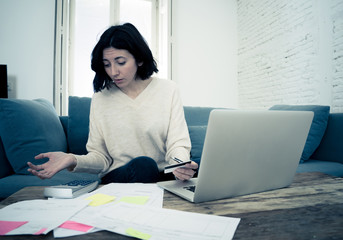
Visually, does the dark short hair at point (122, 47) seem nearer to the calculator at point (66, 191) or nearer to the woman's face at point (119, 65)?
the woman's face at point (119, 65)

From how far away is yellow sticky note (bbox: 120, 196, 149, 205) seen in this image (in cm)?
60

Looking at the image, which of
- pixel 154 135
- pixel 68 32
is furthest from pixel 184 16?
pixel 154 135

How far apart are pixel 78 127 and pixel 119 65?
752 mm

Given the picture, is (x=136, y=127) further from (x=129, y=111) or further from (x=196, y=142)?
(x=196, y=142)

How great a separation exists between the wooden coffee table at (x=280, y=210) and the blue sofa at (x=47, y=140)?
698mm

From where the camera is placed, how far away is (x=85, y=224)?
47 centimetres

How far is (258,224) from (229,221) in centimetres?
6

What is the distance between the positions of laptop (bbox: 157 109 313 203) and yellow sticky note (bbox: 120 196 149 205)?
0.10 m

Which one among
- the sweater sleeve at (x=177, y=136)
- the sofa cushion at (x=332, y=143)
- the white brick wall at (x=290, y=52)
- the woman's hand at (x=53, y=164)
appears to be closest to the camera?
the woman's hand at (x=53, y=164)

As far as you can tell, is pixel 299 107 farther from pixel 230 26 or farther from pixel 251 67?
pixel 230 26

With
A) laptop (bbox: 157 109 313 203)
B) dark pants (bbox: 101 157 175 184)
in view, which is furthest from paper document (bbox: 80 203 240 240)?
dark pants (bbox: 101 157 175 184)

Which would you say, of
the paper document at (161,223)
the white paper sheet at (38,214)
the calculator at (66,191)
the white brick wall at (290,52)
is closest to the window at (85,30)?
the white brick wall at (290,52)

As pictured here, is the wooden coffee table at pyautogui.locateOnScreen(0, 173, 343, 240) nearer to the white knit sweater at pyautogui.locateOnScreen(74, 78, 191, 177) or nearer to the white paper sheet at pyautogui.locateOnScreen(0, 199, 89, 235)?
the white paper sheet at pyautogui.locateOnScreen(0, 199, 89, 235)

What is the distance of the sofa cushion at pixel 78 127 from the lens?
1.71 meters
